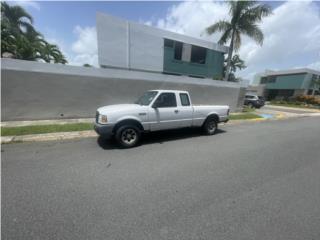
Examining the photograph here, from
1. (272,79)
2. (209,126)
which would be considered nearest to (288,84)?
(272,79)

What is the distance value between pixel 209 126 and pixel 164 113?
2.43 meters

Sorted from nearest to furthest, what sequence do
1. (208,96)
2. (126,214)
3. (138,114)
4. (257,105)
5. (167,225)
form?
(167,225) → (126,214) → (138,114) → (208,96) → (257,105)

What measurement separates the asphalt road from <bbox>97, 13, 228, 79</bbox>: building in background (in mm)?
10005

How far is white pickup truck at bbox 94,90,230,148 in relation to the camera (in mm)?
4973

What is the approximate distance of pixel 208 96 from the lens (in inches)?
492

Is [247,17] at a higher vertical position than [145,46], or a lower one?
higher

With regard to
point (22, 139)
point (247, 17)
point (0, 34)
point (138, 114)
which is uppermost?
point (247, 17)

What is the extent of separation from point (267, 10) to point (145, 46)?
1098cm

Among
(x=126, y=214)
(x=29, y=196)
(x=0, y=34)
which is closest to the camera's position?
(x=126, y=214)

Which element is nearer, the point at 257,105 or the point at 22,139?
the point at 22,139

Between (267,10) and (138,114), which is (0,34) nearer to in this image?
(138,114)

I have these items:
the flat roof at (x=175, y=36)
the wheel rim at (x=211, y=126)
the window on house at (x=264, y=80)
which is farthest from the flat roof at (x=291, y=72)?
the wheel rim at (x=211, y=126)

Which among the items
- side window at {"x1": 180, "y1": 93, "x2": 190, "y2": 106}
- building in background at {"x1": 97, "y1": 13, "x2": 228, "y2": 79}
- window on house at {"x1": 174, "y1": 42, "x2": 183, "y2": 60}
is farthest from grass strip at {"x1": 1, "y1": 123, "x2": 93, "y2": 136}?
window on house at {"x1": 174, "y1": 42, "x2": 183, "y2": 60}

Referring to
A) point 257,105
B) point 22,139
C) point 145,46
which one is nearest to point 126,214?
point 22,139
